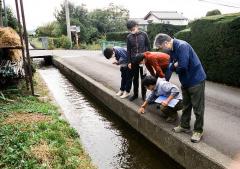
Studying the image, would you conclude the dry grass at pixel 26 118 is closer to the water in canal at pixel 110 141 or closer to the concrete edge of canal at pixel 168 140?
the water in canal at pixel 110 141

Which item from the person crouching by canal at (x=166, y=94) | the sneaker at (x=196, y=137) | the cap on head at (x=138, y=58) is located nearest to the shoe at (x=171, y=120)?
the person crouching by canal at (x=166, y=94)

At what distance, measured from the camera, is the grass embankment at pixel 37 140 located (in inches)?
182

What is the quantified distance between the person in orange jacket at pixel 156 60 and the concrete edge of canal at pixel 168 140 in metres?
0.94

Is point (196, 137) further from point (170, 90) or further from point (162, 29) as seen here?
point (162, 29)

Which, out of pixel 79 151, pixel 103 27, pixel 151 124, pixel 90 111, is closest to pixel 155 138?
pixel 151 124

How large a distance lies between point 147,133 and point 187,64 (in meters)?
2.20

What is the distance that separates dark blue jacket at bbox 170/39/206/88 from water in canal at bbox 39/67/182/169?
4.93 feet

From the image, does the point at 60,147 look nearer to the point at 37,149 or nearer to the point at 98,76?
the point at 37,149

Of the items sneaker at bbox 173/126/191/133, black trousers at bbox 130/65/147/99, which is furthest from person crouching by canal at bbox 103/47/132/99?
sneaker at bbox 173/126/191/133

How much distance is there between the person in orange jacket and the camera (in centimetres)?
646

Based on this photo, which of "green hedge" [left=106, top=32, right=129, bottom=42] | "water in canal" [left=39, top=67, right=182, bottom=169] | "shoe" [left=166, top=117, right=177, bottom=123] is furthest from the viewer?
"green hedge" [left=106, top=32, right=129, bottom=42]

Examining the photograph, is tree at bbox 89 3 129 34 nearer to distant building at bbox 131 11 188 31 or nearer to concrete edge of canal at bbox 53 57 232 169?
distant building at bbox 131 11 188 31

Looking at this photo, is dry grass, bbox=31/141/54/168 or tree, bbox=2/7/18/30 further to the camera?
tree, bbox=2/7/18/30

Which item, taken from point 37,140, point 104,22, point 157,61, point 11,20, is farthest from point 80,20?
point 37,140
